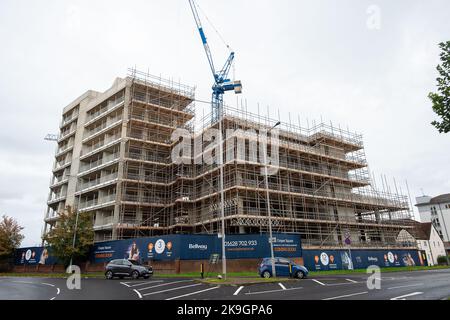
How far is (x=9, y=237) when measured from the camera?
43656 millimetres

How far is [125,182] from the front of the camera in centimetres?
3856

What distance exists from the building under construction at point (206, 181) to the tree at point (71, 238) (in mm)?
3312

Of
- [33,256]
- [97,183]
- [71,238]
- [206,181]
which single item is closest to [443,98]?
[206,181]

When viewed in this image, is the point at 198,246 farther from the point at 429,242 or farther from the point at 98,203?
the point at 429,242

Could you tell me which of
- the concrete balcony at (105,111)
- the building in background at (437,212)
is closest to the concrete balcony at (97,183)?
the concrete balcony at (105,111)

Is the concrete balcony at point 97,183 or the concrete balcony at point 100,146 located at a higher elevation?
the concrete balcony at point 100,146

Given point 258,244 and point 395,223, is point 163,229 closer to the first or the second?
point 258,244

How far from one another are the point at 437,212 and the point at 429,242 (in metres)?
46.1

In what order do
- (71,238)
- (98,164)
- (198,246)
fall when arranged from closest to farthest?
(198,246) → (71,238) → (98,164)

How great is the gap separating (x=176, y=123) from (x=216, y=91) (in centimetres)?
927

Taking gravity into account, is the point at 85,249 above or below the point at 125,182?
below

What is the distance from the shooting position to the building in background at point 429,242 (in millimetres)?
50250

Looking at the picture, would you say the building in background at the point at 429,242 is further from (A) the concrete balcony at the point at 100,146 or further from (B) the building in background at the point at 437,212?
(A) the concrete balcony at the point at 100,146
